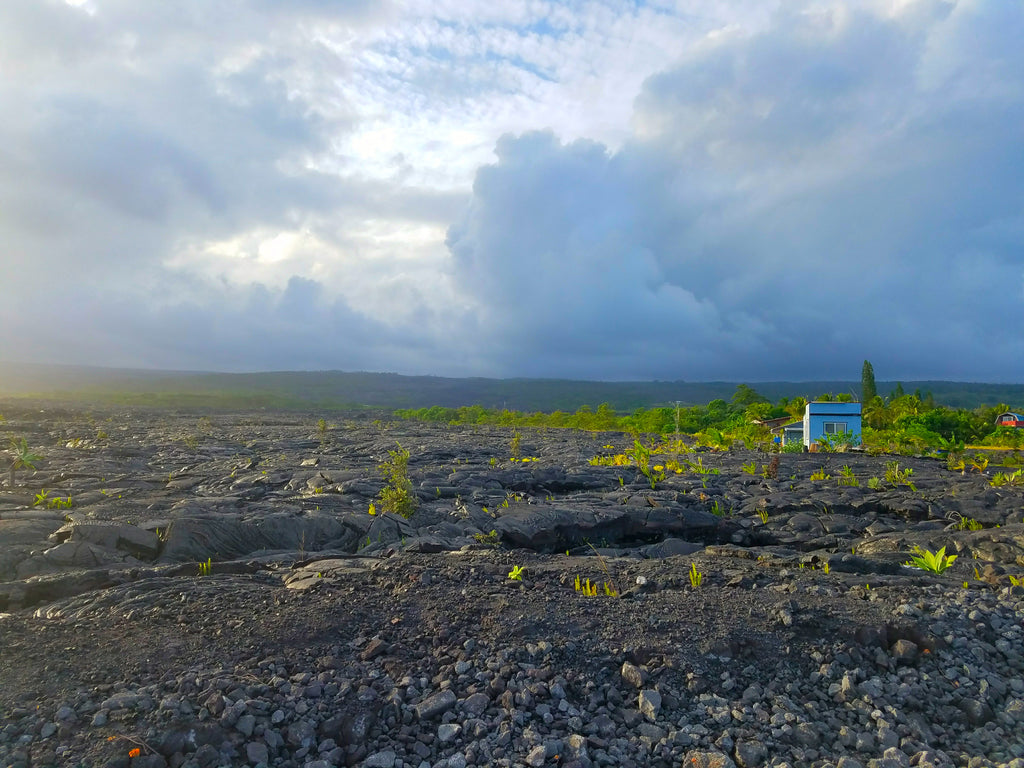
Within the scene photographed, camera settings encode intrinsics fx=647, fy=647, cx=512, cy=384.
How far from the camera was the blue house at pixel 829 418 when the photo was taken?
4047 centimetres

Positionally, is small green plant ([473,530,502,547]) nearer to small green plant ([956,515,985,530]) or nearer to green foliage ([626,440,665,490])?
green foliage ([626,440,665,490])

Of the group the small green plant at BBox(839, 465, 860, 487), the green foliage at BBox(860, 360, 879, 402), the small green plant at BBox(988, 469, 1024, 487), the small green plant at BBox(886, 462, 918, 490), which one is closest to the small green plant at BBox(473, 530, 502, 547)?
the small green plant at BBox(839, 465, 860, 487)

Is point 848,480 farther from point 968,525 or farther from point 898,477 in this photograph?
point 968,525

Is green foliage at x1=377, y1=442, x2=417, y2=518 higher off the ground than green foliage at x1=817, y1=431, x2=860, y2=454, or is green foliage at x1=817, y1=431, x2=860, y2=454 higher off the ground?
green foliage at x1=377, y1=442, x2=417, y2=518

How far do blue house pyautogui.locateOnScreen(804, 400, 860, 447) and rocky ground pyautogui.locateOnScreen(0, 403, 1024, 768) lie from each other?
29977 mm

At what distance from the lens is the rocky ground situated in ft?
16.7

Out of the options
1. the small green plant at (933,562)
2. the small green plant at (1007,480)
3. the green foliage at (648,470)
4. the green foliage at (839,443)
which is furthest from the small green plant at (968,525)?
the green foliage at (839,443)

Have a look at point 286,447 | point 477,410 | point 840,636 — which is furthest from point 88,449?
point 477,410

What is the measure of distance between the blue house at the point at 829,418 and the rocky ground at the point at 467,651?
98.3ft

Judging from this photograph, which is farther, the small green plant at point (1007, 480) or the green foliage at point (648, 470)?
the green foliage at point (648, 470)

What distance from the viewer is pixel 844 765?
4961mm

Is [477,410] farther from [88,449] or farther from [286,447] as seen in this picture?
[88,449]

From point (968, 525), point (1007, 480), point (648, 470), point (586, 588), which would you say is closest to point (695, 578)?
point (586, 588)

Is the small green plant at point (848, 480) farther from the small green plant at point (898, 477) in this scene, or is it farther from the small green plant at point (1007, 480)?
the small green plant at point (1007, 480)
